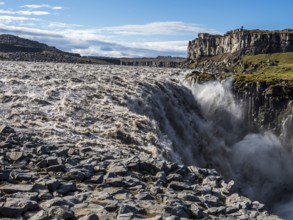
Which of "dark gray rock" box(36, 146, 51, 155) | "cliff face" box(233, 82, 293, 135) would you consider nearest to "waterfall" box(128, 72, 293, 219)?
"cliff face" box(233, 82, 293, 135)

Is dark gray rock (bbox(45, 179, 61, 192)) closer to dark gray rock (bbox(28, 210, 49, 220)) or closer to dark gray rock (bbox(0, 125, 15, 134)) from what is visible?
dark gray rock (bbox(28, 210, 49, 220))

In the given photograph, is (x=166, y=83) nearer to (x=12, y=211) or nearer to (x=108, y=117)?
(x=108, y=117)

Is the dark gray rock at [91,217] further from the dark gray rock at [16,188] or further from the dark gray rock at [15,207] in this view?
the dark gray rock at [16,188]

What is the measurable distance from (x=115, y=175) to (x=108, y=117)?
1586 centimetres

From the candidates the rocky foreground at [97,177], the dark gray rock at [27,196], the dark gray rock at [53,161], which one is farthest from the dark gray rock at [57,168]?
the dark gray rock at [27,196]

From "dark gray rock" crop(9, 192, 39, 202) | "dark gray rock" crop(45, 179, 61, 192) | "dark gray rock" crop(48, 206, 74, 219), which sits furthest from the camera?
"dark gray rock" crop(45, 179, 61, 192)

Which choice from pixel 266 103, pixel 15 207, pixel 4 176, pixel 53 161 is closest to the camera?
pixel 15 207

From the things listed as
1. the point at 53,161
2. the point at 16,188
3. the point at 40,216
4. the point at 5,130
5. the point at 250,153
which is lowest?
the point at 250,153

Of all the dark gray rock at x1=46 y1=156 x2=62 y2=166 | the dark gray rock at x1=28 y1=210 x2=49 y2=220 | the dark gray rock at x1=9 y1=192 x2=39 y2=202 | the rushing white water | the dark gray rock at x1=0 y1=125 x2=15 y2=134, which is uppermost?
the dark gray rock at x1=0 y1=125 x2=15 y2=134

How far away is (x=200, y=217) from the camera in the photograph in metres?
14.7

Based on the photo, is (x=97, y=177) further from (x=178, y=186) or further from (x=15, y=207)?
(x=15, y=207)

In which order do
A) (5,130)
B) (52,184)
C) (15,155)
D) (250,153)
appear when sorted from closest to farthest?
(52,184)
(15,155)
(5,130)
(250,153)

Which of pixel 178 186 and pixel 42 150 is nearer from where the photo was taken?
pixel 178 186

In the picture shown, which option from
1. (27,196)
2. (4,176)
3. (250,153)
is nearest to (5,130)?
(4,176)
